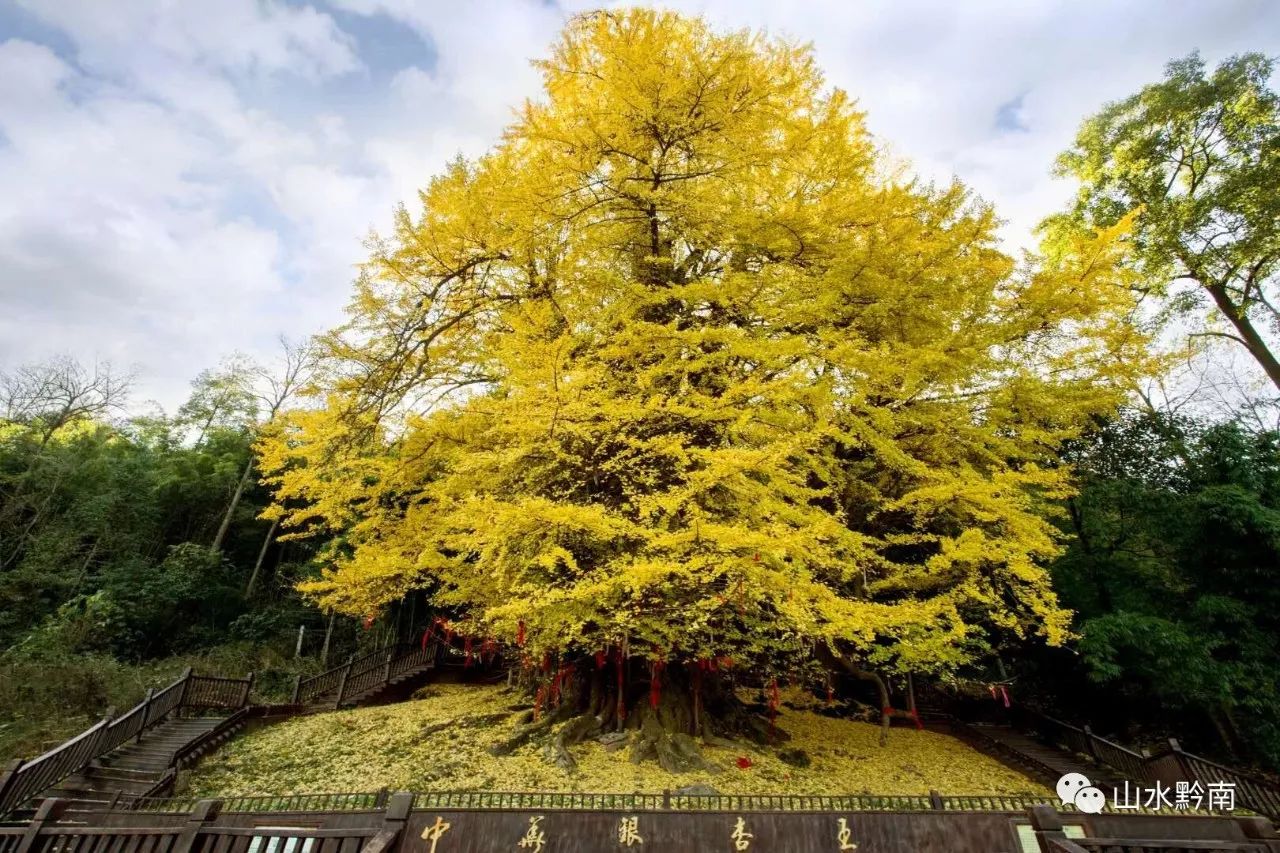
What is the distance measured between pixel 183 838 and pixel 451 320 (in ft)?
20.6

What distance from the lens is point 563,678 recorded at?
32.6 ft

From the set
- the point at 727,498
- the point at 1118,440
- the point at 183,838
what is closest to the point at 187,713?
the point at 183,838

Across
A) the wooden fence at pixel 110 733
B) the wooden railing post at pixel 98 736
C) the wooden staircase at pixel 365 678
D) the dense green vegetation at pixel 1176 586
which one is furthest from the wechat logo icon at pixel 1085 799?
the wooden railing post at pixel 98 736

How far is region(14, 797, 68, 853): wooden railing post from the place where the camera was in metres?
4.42

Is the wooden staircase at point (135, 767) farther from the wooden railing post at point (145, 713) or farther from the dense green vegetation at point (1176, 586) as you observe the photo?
the dense green vegetation at point (1176, 586)

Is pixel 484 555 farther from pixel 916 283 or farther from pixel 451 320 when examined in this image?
pixel 916 283

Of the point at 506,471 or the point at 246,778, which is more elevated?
the point at 506,471

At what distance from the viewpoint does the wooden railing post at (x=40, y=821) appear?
4.42 metres

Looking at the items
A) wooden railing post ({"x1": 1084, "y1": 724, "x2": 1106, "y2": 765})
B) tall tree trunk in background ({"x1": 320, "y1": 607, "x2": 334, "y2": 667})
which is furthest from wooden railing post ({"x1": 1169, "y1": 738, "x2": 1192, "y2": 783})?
tall tree trunk in background ({"x1": 320, "y1": 607, "x2": 334, "y2": 667})

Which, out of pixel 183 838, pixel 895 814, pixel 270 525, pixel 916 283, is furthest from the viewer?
pixel 270 525

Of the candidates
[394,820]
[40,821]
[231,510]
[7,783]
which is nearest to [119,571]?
[231,510]

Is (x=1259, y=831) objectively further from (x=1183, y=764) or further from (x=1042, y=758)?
(x=1042, y=758)

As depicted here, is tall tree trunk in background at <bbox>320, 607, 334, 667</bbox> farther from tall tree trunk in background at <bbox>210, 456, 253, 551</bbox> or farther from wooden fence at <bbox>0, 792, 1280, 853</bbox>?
wooden fence at <bbox>0, 792, 1280, 853</bbox>

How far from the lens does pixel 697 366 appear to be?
6684 mm
